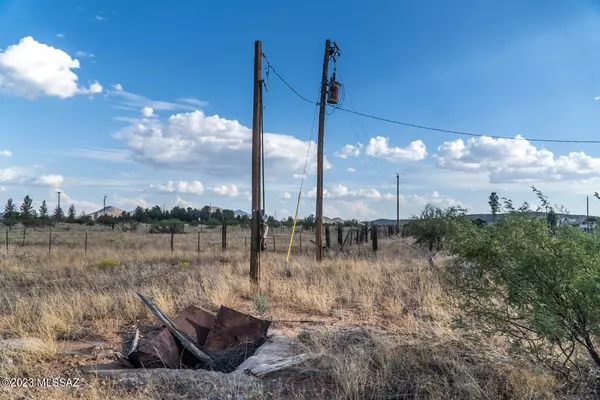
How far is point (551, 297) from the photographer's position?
13.4 feet

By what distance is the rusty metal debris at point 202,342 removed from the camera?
5.18 metres

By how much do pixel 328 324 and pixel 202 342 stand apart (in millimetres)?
1968

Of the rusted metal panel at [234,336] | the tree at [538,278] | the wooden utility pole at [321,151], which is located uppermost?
the wooden utility pole at [321,151]

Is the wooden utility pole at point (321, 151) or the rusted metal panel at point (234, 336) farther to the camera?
the wooden utility pole at point (321, 151)

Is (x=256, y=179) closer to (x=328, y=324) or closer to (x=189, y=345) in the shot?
(x=328, y=324)

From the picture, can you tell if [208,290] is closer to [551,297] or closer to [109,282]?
[109,282]

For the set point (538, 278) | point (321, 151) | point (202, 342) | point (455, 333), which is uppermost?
point (321, 151)

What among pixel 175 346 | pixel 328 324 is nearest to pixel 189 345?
pixel 175 346

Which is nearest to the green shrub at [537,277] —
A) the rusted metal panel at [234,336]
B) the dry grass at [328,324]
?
the dry grass at [328,324]

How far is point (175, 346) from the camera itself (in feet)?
18.2

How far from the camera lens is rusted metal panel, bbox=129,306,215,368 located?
5059 millimetres

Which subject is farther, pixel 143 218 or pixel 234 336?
pixel 143 218

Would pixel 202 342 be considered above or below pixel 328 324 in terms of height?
below

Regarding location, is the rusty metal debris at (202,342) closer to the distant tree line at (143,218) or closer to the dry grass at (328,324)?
the dry grass at (328,324)
